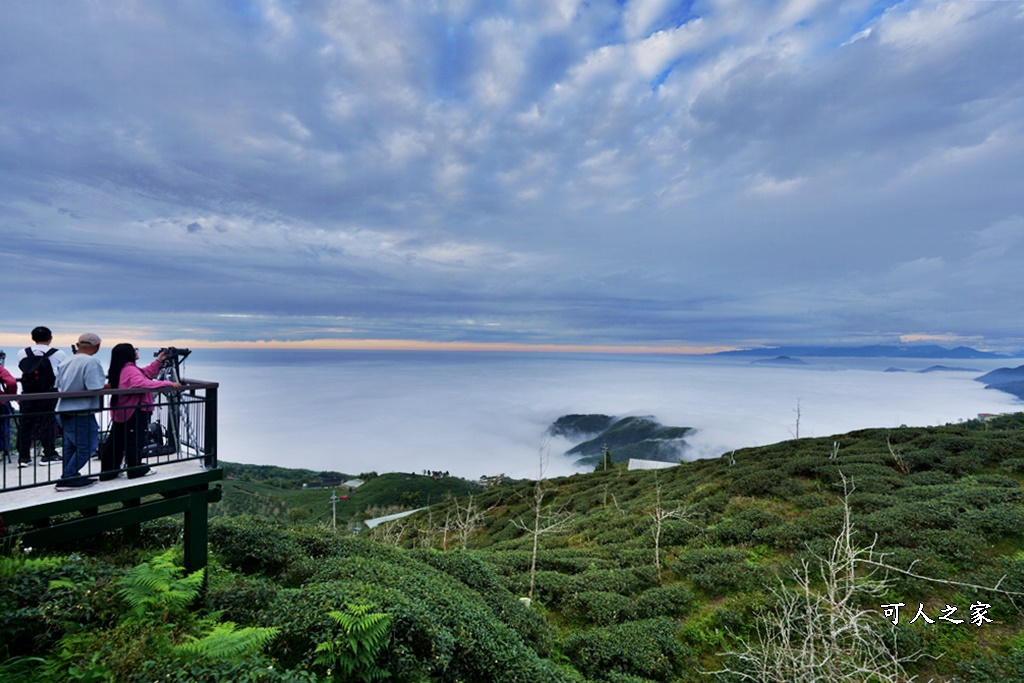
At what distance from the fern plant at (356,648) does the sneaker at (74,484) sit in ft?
12.8

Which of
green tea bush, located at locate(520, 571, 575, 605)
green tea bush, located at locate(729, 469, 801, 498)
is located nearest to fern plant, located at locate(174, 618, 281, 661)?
green tea bush, located at locate(520, 571, 575, 605)

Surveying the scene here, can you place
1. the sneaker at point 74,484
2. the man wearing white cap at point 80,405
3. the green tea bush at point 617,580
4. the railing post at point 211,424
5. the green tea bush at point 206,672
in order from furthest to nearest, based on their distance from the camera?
the green tea bush at point 617,580, the railing post at point 211,424, the man wearing white cap at point 80,405, the sneaker at point 74,484, the green tea bush at point 206,672

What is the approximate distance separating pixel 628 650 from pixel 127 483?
922 cm

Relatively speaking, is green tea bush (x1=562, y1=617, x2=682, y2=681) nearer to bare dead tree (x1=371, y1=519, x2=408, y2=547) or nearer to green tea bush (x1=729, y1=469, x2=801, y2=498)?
green tea bush (x1=729, y1=469, x2=801, y2=498)

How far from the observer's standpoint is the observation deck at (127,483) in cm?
512

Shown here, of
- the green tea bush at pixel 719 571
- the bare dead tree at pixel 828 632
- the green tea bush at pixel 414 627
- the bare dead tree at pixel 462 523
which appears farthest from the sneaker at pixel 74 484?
the green tea bush at pixel 719 571

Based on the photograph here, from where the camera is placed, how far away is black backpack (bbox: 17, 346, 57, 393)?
6.72 meters

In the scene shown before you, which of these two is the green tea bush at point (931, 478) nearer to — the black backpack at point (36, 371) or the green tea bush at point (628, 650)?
the green tea bush at point (628, 650)

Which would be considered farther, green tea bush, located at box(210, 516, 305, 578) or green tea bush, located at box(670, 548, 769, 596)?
green tea bush, located at box(670, 548, 769, 596)

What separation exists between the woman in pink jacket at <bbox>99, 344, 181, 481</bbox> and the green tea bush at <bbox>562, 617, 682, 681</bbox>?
331 inches

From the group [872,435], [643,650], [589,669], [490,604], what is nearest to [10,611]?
[490,604]

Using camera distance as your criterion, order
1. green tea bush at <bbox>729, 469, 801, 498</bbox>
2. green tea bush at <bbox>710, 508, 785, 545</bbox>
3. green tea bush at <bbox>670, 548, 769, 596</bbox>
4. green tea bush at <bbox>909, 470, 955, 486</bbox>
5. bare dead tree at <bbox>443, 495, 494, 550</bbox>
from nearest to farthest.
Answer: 1. green tea bush at <bbox>670, 548, 769, 596</bbox>
2. green tea bush at <bbox>710, 508, 785, 545</bbox>
3. green tea bush at <bbox>909, 470, 955, 486</bbox>
4. green tea bush at <bbox>729, 469, 801, 498</bbox>
5. bare dead tree at <bbox>443, 495, 494, 550</bbox>

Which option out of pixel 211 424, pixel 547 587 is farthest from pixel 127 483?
pixel 547 587

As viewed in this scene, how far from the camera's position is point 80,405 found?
19.4 ft
